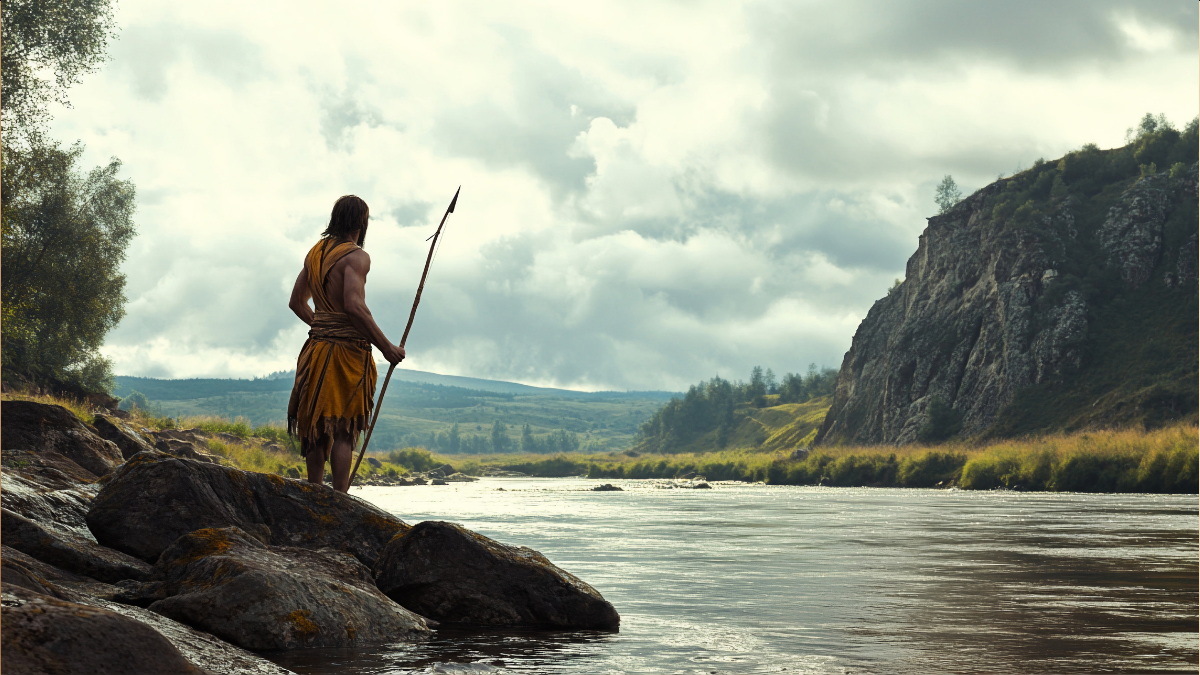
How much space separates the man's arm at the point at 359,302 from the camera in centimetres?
834

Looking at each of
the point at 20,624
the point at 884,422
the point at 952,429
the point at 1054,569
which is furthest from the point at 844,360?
the point at 20,624

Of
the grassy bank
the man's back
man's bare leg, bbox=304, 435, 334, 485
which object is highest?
the man's back

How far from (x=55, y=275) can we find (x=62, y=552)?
116ft

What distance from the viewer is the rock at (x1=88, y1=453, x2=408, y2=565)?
8344 mm

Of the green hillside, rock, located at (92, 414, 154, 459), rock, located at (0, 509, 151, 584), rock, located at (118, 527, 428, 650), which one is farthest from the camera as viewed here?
the green hillside

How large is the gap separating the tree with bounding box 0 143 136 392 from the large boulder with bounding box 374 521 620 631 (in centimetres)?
2995

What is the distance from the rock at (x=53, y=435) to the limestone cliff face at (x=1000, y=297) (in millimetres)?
70945

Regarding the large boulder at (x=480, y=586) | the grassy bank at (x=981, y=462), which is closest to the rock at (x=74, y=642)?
the large boulder at (x=480, y=586)

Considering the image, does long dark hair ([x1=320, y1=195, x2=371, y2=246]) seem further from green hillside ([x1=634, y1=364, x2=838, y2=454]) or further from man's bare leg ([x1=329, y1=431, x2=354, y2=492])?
green hillside ([x1=634, y1=364, x2=838, y2=454])

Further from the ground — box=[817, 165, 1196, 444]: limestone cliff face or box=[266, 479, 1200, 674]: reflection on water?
box=[817, 165, 1196, 444]: limestone cliff face

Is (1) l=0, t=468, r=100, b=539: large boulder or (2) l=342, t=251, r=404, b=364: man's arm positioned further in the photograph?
(2) l=342, t=251, r=404, b=364: man's arm

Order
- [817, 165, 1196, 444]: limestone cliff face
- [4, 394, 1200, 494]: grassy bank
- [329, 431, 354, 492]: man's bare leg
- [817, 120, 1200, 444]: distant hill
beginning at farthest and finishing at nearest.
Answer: [817, 165, 1196, 444]: limestone cliff face → [817, 120, 1200, 444]: distant hill → [4, 394, 1200, 494]: grassy bank → [329, 431, 354, 492]: man's bare leg

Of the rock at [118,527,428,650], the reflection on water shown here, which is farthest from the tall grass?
the rock at [118,527,428,650]

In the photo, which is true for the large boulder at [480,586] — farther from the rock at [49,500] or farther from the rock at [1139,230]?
the rock at [1139,230]
